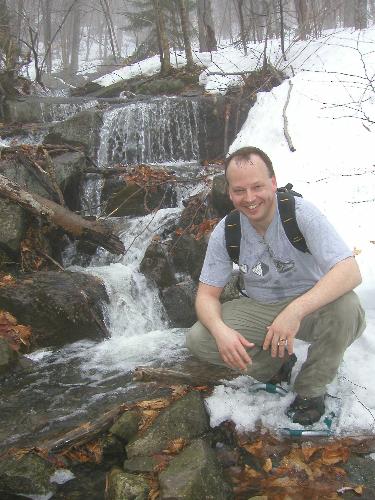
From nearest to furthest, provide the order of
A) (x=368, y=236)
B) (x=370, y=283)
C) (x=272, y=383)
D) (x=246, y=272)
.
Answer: (x=246, y=272) < (x=272, y=383) < (x=370, y=283) < (x=368, y=236)

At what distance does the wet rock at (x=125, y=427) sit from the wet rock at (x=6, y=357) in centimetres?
196

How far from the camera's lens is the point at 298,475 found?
294 centimetres

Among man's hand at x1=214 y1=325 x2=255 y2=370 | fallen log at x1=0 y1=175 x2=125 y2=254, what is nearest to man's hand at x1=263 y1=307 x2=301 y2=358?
man's hand at x1=214 y1=325 x2=255 y2=370

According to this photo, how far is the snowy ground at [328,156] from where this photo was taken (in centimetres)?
355

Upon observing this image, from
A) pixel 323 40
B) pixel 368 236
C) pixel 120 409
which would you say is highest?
pixel 323 40

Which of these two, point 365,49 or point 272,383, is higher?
point 365,49

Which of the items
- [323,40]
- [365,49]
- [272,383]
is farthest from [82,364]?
[323,40]

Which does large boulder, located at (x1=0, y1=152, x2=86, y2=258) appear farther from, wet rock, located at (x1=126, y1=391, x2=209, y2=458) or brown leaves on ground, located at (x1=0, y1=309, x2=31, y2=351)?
wet rock, located at (x1=126, y1=391, x2=209, y2=458)

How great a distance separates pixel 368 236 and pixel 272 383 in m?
3.46

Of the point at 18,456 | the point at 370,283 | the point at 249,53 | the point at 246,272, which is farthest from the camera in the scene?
the point at 249,53

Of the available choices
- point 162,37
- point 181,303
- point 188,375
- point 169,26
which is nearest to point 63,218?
point 181,303

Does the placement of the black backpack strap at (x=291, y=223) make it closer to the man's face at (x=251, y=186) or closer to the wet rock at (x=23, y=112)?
the man's face at (x=251, y=186)

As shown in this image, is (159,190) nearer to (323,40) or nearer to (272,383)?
(272,383)

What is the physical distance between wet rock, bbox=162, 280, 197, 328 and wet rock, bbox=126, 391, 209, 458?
2.90m
